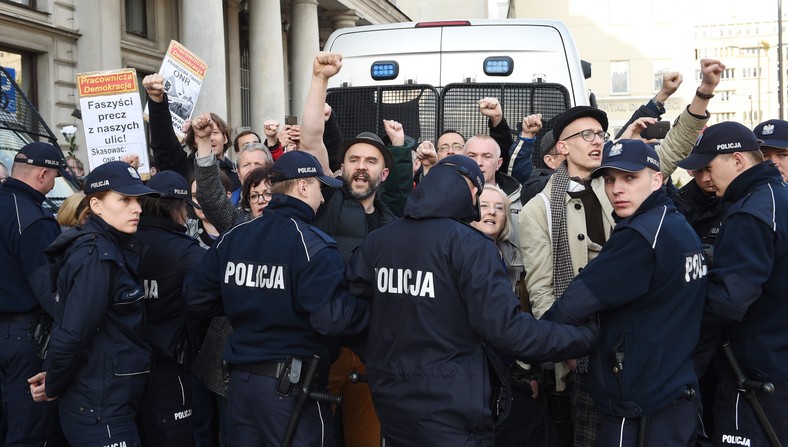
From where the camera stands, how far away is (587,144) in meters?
4.67

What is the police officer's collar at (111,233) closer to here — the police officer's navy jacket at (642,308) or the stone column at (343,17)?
the police officer's navy jacket at (642,308)

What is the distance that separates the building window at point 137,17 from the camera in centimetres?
1973

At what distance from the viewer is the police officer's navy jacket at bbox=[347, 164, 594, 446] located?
3467 millimetres

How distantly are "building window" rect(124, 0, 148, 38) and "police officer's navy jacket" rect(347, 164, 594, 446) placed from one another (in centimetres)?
1764

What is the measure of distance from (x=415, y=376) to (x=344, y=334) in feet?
1.66

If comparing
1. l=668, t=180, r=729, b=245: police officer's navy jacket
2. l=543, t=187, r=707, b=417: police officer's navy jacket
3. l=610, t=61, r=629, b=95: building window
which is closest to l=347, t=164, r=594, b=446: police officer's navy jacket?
l=543, t=187, r=707, b=417: police officer's navy jacket

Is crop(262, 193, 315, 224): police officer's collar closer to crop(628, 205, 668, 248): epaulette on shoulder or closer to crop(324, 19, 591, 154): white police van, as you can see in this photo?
crop(628, 205, 668, 248): epaulette on shoulder

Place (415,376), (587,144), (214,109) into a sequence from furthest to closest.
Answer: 1. (214,109)
2. (587,144)
3. (415,376)

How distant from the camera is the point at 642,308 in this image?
3.62 m

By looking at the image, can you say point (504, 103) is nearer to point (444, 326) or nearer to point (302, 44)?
point (444, 326)

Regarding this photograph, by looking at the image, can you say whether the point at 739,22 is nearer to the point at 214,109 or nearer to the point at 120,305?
A: the point at 214,109

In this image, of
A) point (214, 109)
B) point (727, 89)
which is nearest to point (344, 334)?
point (214, 109)

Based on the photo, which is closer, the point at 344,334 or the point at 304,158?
the point at 344,334

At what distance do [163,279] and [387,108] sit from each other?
2.81m
